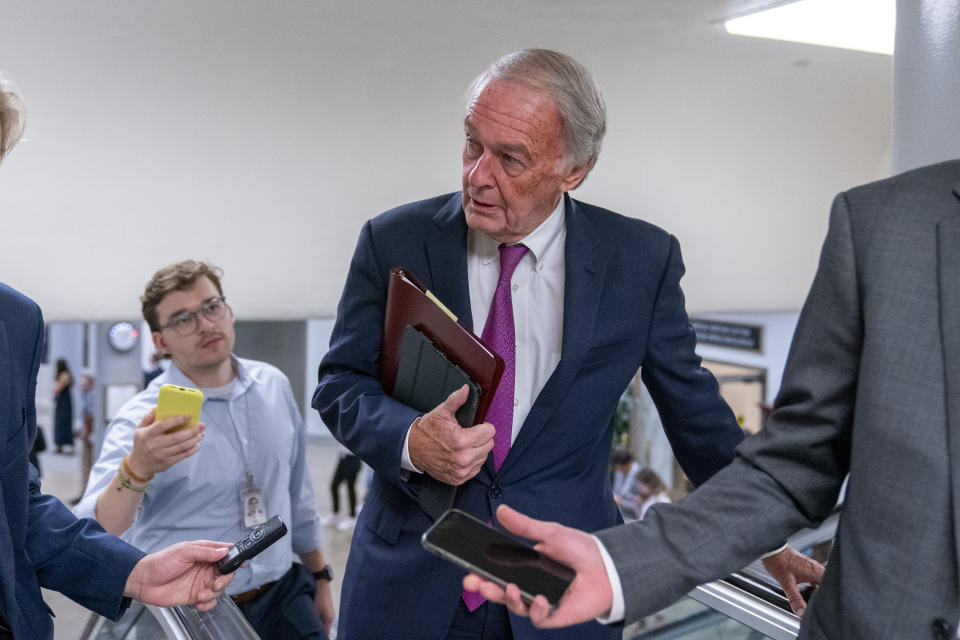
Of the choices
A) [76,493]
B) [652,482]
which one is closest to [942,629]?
[652,482]

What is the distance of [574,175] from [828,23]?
2938 millimetres

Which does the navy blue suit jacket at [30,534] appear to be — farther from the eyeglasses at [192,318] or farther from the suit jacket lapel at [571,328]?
the eyeglasses at [192,318]

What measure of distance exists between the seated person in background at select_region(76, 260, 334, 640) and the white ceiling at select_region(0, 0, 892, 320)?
2.78 ft

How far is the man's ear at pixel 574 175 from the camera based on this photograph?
221 cm

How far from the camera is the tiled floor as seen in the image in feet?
25.6

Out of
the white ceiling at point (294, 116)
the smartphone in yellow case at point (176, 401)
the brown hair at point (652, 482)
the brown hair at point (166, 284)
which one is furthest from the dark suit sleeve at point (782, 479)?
the brown hair at point (652, 482)

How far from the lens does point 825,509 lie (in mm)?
1486

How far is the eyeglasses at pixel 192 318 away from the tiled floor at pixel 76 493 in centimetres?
504

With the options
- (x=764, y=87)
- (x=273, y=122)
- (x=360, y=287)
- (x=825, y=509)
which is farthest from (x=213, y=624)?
(x=764, y=87)

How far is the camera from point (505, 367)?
214cm

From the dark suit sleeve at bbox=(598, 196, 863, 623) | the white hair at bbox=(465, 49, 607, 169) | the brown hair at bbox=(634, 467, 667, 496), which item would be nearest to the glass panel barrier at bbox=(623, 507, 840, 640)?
the dark suit sleeve at bbox=(598, 196, 863, 623)

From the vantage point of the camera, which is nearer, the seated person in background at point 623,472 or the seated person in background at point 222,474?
the seated person in background at point 222,474

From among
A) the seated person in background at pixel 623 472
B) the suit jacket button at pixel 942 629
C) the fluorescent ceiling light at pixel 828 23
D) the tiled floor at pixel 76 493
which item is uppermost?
the fluorescent ceiling light at pixel 828 23

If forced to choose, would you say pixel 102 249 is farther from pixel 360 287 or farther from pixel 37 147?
pixel 360 287
